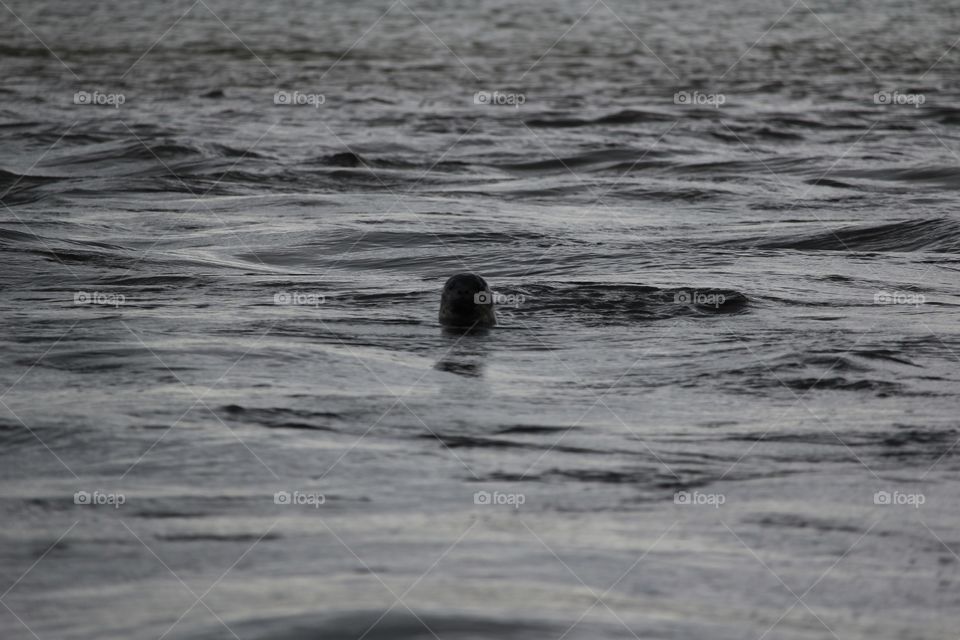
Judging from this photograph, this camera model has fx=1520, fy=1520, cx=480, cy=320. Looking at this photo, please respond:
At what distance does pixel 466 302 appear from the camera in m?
9.84

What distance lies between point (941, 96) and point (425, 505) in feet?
67.3

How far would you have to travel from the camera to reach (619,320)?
10383 mm

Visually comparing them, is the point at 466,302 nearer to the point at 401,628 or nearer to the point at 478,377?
the point at 478,377

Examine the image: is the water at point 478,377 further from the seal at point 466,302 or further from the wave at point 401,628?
the seal at point 466,302

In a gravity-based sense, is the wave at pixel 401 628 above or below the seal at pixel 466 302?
below

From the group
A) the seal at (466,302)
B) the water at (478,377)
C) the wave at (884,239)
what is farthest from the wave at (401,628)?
the wave at (884,239)

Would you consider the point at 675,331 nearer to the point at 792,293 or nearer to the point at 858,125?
the point at 792,293

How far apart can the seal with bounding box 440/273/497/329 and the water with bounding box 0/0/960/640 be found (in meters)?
0.14

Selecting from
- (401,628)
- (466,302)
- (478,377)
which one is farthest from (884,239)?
(401,628)

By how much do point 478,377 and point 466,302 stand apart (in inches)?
49.7

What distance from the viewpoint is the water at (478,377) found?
5547mm

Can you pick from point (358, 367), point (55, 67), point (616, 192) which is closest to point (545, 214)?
point (616, 192)

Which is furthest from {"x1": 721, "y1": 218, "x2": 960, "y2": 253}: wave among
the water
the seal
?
the seal

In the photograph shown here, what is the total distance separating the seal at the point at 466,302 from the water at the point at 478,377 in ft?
0.47
